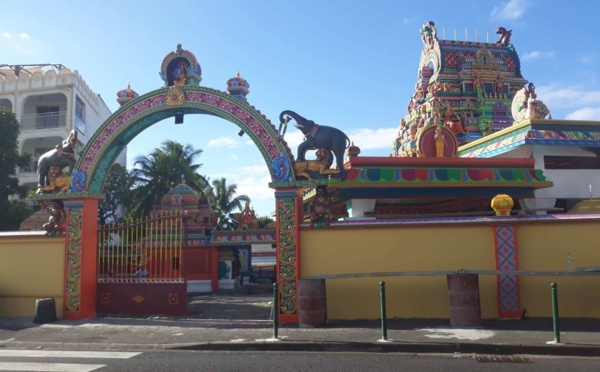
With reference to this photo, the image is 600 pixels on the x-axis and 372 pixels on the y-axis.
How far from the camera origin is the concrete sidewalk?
791 cm

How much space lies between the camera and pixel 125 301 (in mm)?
11914

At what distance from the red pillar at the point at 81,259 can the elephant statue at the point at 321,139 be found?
5037mm

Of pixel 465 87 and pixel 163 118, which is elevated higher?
pixel 465 87

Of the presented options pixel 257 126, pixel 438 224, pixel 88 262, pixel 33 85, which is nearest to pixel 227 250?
pixel 88 262

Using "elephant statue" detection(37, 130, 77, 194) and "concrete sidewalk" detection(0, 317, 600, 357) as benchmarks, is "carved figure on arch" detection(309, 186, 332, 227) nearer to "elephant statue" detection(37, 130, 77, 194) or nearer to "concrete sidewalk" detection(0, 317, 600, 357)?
"concrete sidewalk" detection(0, 317, 600, 357)

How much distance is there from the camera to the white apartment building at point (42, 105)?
3056 cm

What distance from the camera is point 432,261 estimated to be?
1056 centimetres

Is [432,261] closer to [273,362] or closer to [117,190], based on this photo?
[273,362]

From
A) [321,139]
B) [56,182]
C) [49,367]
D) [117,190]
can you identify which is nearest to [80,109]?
[117,190]

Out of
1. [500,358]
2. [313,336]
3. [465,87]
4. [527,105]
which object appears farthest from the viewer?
[465,87]

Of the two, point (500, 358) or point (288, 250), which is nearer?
point (500, 358)

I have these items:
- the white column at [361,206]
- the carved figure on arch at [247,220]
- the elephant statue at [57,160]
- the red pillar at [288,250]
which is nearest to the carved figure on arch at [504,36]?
the carved figure on arch at [247,220]

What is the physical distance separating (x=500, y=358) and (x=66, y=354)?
21.0 feet

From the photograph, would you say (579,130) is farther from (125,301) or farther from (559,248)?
(125,301)
